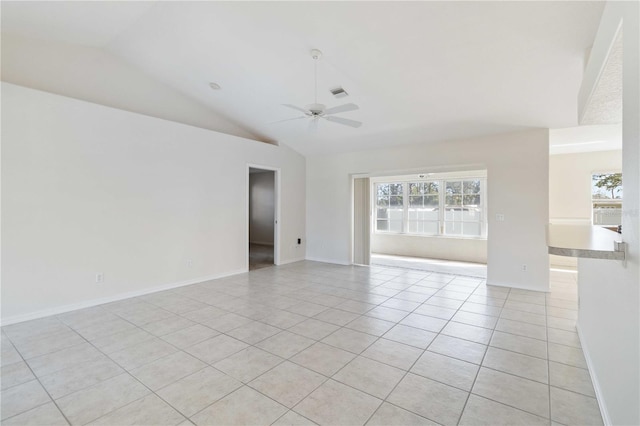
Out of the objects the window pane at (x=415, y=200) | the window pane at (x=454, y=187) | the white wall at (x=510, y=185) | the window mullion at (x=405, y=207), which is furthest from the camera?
the window mullion at (x=405, y=207)

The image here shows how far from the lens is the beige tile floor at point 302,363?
1950mm

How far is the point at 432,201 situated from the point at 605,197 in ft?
11.8

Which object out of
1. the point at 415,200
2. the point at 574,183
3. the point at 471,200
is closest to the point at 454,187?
the point at 471,200

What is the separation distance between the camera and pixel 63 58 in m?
4.26

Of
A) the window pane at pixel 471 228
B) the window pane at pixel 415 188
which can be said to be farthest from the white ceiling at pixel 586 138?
the window pane at pixel 415 188

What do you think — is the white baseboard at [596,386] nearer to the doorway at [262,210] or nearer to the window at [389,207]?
the window at [389,207]

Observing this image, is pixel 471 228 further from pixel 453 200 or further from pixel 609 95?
pixel 609 95

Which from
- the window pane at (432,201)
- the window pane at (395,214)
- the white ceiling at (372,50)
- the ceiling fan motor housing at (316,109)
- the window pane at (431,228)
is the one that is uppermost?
the white ceiling at (372,50)

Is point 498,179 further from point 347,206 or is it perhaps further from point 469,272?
point 347,206

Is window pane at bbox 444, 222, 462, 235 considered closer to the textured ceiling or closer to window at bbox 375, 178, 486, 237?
window at bbox 375, 178, 486, 237

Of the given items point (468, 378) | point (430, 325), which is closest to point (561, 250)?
point (468, 378)

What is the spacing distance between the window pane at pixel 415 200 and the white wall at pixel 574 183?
302cm

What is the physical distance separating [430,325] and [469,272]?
11.2 feet

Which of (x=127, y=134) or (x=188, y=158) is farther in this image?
(x=188, y=158)
